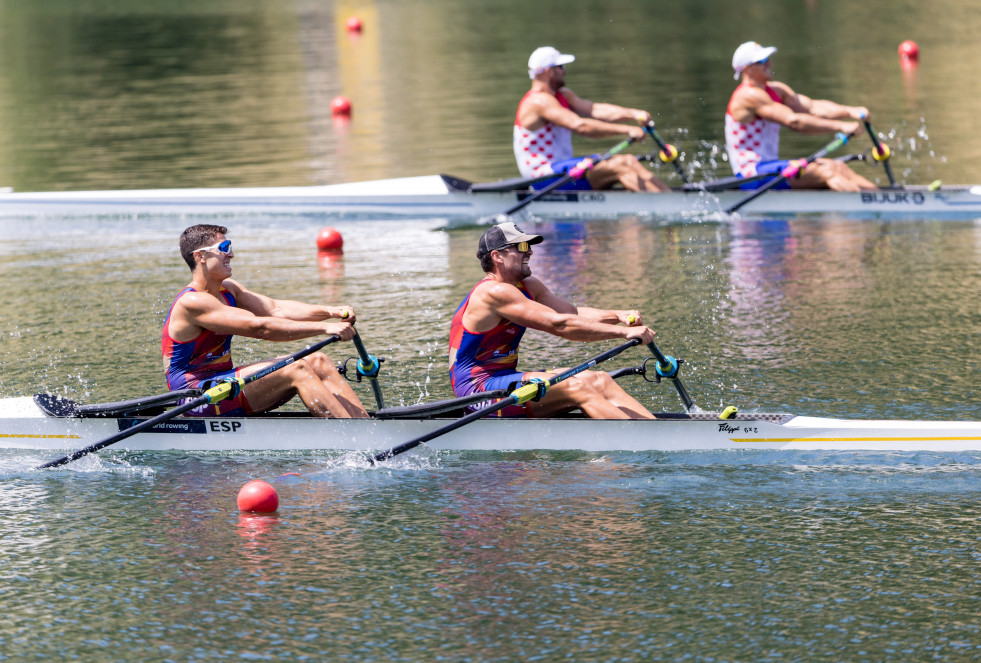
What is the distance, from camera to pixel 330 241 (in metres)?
14.6

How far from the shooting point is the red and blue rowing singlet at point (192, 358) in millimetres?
8148

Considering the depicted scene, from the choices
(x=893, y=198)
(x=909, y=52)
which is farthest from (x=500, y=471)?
(x=909, y=52)

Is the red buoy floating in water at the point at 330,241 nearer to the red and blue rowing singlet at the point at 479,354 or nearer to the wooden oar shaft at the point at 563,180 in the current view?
the wooden oar shaft at the point at 563,180

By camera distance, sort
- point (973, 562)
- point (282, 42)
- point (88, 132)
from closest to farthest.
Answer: point (973, 562), point (88, 132), point (282, 42)

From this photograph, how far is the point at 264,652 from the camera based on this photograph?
18.7 ft

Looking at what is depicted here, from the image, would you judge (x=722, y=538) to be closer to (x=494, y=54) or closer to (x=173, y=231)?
(x=173, y=231)

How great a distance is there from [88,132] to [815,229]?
13.7 meters

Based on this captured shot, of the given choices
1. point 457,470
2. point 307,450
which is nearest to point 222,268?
point 307,450

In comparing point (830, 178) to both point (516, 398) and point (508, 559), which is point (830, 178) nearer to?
point (516, 398)

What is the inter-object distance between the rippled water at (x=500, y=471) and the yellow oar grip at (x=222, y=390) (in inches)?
19.5

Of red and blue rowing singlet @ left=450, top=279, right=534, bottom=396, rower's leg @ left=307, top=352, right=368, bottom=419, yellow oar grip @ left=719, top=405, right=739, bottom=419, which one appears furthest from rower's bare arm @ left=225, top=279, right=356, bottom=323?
yellow oar grip @ left=719, top=405, right=739, bottom=419

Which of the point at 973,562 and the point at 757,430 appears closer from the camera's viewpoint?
the point at 973,562

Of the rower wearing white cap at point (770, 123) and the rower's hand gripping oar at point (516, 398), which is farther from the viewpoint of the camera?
the rower wearing white cap at point (770, 123)

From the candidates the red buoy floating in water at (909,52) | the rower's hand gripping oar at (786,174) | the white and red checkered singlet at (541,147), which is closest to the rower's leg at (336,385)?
the white and red checkered singlet at (541,147)
